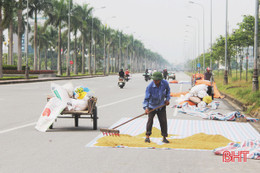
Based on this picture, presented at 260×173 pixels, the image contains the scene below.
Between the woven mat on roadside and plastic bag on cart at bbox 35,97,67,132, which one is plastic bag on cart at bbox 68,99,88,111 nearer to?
plastic bag on cart at bbox 35,97,67,132

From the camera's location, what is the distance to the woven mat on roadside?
8.47 m

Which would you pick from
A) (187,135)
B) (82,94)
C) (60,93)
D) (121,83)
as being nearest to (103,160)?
(187,135)

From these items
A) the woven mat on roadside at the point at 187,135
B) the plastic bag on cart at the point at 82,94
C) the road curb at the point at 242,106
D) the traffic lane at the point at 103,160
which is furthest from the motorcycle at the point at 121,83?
the traffic lane at the point at 103,160

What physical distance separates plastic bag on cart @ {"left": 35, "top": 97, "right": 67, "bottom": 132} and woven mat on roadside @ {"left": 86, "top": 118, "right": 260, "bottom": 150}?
127cm

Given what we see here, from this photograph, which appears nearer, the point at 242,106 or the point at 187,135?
the point at 187,135

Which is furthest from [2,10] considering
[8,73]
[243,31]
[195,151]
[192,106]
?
[195,151]

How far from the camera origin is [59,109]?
10305mm

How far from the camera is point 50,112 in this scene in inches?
408

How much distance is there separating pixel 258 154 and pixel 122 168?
2.43 m

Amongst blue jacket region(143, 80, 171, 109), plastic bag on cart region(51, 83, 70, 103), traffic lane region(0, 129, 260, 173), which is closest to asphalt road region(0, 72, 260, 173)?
traffic lane region(0, 129, 260, 173)

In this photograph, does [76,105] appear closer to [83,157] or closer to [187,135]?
[187,135]

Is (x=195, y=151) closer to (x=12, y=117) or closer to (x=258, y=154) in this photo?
(x=258, y=154)

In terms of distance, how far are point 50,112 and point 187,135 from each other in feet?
10.5

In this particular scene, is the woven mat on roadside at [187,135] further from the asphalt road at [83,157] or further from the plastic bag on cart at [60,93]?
the plastic bag on cart at [60,93]
